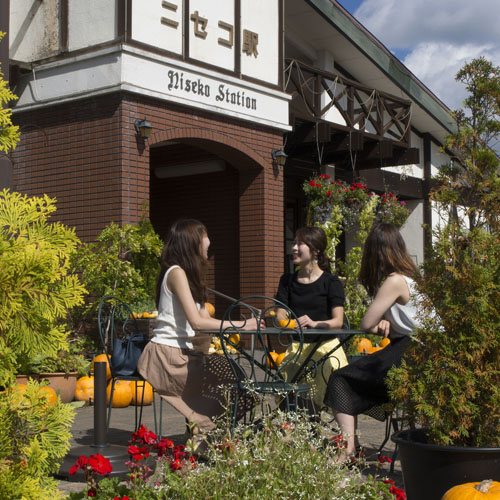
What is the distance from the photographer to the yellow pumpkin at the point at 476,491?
9.43 feet

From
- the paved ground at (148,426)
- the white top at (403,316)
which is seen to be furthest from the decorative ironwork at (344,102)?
the white top at (403,316)

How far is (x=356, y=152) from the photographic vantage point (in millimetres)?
13688

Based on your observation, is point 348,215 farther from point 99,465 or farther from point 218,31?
point 99,465

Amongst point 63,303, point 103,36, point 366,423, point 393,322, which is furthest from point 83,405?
point 63,303

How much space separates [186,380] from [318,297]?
3.96ft

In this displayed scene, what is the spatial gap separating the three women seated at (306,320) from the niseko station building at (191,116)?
426cm

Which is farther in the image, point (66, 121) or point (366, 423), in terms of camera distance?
point (66, 121)

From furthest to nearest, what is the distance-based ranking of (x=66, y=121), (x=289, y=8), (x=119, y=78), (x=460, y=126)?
(x=289, y=8), (x=66, y=121), (x=119, y=78), (x=460, y=126)

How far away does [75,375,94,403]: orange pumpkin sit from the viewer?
7.34m

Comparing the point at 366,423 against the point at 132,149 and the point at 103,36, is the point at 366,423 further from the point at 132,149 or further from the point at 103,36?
the point at 103,36

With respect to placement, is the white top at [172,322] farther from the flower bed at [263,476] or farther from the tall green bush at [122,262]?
the tall green bush at [122,262]

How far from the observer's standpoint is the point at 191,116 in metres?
9.92

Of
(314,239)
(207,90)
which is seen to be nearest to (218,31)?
(207,90)

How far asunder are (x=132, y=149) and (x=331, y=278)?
4.57 m
